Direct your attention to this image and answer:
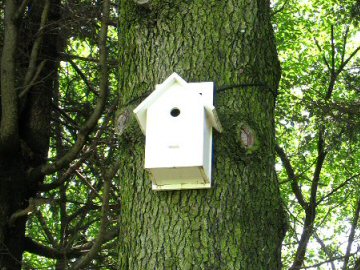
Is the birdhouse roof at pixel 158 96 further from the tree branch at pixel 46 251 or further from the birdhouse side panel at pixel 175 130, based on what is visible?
the tree branch at pixel 46 251

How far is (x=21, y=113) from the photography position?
6.40 m

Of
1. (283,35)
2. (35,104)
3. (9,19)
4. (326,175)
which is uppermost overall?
(283,35)

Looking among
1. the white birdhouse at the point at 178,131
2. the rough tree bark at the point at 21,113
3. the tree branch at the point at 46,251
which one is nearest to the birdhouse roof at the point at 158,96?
the white birdhouse at the point at 178,131

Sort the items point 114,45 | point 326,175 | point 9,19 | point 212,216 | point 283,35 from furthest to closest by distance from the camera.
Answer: point 326,175 < point 283,35 < point 114,45 < point 9,19 < point 212,216

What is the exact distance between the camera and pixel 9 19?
5.41 meters

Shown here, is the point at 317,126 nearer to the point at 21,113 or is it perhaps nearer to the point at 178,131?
the point at 21,113

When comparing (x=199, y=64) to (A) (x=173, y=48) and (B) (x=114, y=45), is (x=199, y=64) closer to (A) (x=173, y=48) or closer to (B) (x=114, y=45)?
(A) (x=173, y=48)

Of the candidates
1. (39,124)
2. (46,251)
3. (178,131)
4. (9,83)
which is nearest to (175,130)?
(178,131)

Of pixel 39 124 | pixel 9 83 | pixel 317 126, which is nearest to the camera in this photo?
pixel 9 83

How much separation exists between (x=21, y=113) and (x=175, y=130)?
396 cm

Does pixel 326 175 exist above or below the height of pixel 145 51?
below

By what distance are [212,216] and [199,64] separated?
0.53m

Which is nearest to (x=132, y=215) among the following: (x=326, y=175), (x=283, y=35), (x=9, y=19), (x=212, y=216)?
(x=212, y=216)

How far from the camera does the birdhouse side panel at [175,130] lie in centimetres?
258
